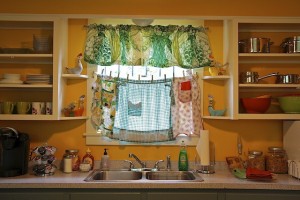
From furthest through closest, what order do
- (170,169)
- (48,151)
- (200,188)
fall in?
1. (170,169)
2. (48,151)
3. (200,188)

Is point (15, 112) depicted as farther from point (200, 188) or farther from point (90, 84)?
point (200, 188)

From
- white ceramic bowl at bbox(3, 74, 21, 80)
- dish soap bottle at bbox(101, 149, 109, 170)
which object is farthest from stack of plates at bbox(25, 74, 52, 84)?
dish soap bottle at bbox(101, 149, 109, 170)

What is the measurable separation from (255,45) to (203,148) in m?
1.04

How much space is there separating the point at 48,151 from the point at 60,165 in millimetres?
288

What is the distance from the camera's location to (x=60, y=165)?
9.73 feet

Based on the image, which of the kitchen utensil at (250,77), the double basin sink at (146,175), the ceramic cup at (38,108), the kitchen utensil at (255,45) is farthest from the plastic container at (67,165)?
the kitchen utensil at (255,45)

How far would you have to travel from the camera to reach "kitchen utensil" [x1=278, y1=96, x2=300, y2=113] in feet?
8.98

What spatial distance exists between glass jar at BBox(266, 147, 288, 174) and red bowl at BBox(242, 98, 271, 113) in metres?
0.41

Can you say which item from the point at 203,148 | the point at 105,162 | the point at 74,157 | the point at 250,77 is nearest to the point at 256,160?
the point at 203,148

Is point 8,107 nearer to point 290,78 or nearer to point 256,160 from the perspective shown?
point 256,160

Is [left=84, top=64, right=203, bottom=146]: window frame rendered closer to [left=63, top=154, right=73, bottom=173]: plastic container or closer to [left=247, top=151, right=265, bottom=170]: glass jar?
[left=63, top=154, right=73, bottom=173]: plastic container

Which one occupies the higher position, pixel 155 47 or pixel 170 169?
pixel 155 47

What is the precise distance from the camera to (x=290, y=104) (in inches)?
109

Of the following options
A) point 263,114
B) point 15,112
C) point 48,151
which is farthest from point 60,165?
point 263,114
